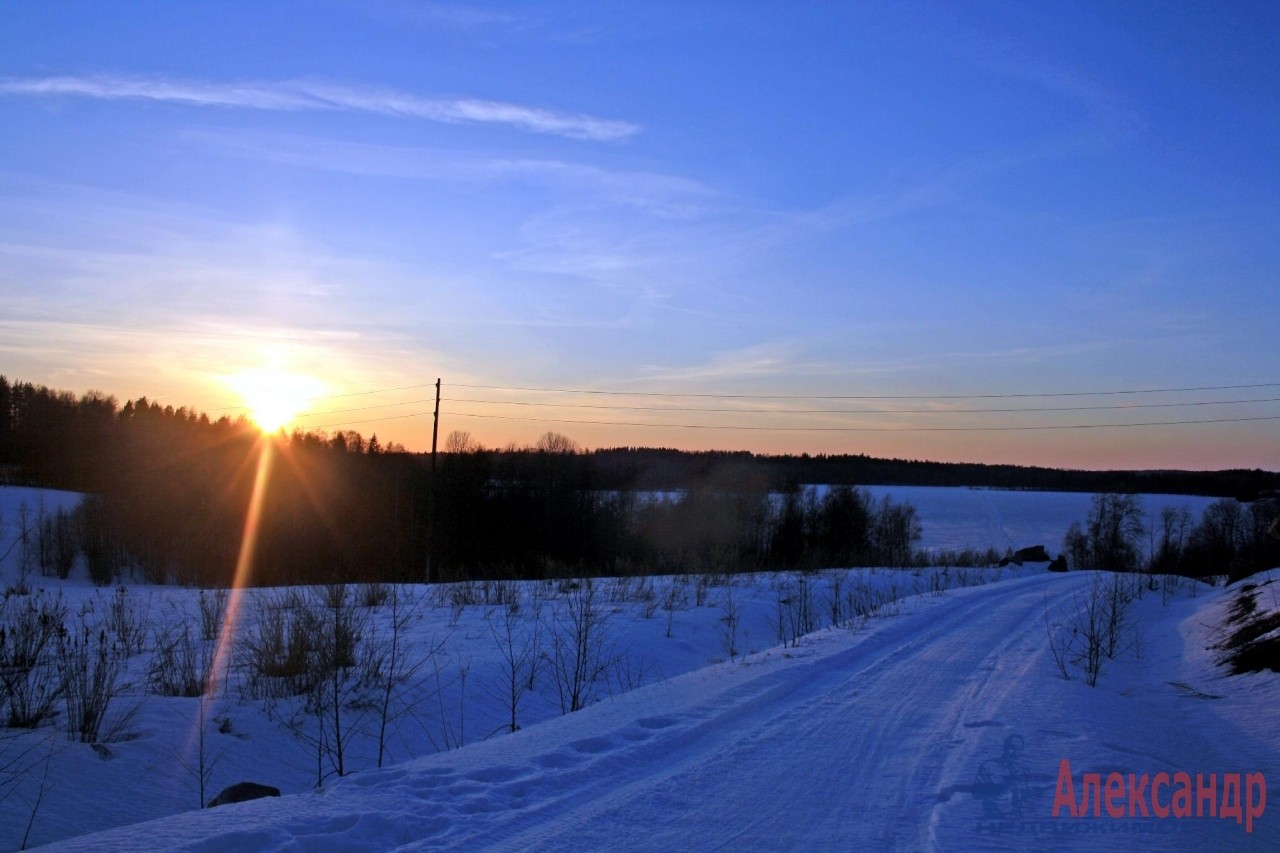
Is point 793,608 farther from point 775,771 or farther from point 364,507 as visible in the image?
point 364,507

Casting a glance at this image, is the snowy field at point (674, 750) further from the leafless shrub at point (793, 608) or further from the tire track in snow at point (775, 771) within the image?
the leafless shrub at point (793, 608)

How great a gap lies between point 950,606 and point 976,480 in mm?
137601

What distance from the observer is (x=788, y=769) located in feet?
18.4

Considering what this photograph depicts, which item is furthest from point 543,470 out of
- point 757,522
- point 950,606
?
point 950,606

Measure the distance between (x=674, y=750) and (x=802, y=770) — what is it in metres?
1.07

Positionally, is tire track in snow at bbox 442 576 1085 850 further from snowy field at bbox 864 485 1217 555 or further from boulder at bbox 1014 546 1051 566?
snowy field at bbox 864 485 1217 555

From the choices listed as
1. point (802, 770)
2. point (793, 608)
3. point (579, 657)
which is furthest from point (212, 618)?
point (793, 608)

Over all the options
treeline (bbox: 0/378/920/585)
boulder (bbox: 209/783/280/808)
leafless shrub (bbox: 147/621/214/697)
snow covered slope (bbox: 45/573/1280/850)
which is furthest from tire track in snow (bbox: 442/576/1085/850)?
treeline (bbox: 0/378/920/585)

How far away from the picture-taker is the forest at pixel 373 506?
154ft

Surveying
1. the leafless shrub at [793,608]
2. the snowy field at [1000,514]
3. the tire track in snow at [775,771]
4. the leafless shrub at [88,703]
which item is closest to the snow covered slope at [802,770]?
the tire track in snow at [775,771]

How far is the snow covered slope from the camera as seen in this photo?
4445 millimetres

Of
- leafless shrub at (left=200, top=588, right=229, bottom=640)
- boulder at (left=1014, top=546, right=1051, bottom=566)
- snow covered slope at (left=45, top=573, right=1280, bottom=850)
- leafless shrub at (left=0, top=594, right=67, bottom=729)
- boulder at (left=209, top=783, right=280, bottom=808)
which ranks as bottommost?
boulder at (left=1014, top=546, right=1051, bottom=566)

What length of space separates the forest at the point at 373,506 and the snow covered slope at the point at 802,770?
106 ft

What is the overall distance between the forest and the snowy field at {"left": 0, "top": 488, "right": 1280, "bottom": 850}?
3003cm
